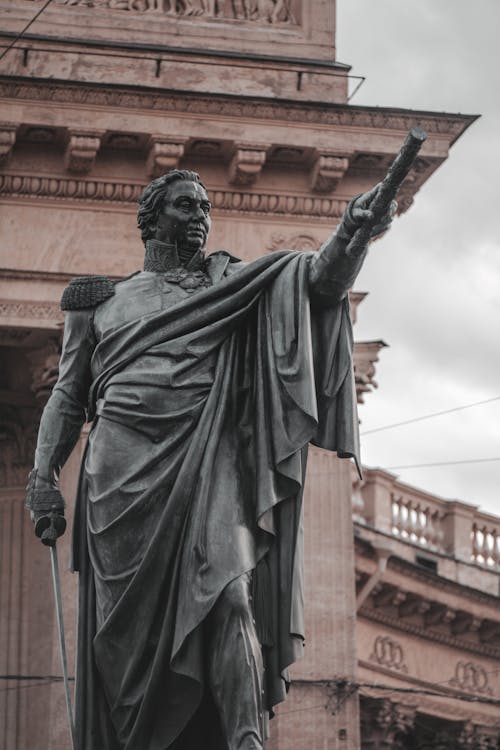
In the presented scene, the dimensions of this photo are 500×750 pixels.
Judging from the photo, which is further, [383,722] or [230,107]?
[383,722]

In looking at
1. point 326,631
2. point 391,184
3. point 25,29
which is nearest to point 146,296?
point 391,184

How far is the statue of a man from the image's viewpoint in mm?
7004

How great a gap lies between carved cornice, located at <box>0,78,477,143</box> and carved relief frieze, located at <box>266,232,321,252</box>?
1.01 m

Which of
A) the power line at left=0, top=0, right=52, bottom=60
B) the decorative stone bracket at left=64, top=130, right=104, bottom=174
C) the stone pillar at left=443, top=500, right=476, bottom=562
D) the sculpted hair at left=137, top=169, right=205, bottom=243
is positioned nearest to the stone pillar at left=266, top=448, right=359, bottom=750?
the decorative stone bracket at left=64, top=130, right=104, bottom=174

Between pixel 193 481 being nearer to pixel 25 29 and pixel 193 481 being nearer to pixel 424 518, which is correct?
pixel 25 29

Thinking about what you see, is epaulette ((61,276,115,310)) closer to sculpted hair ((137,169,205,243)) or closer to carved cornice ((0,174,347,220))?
sculpted hair ((137,169,205,243))

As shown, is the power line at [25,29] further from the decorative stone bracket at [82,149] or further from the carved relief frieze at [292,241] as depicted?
the carved relief frieze at [292,241]

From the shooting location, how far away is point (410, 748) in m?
33.2

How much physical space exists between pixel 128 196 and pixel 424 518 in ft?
37.3

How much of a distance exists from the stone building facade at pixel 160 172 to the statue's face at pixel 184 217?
1375 centimetres

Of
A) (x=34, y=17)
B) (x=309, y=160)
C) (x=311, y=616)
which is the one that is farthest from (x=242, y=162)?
(x=311, y=616)

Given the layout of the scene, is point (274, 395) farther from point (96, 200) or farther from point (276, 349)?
point (96, 200)

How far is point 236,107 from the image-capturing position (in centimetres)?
2216

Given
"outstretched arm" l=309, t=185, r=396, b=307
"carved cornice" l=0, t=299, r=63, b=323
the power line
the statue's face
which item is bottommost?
"outstretched arm" l=309, t=185, r=396, b=307
